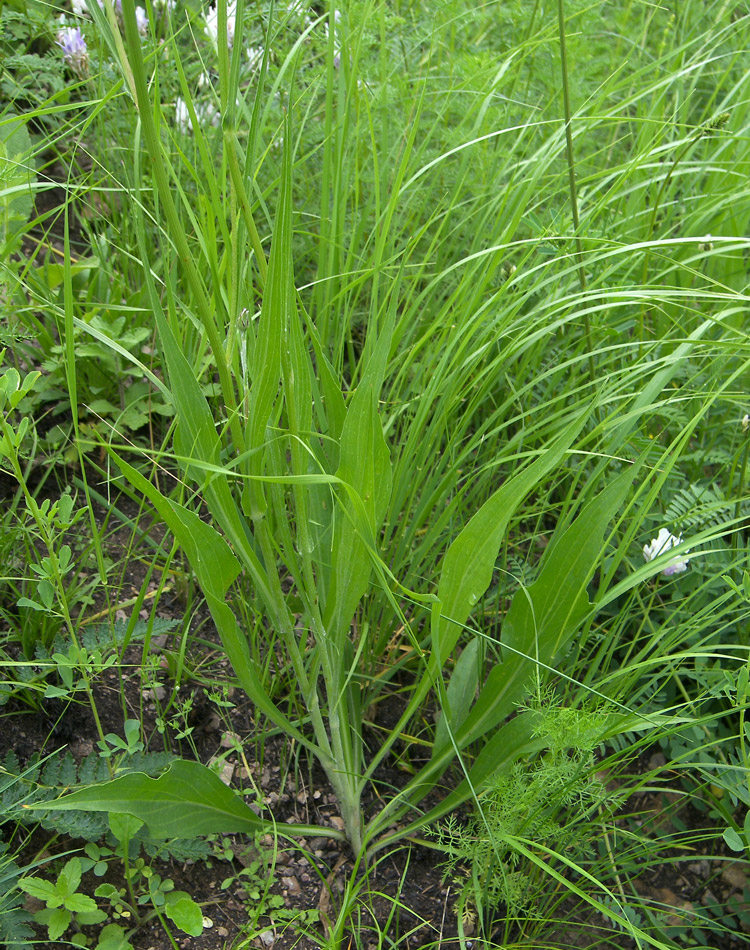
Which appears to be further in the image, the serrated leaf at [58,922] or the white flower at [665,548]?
the white flower at [665,548]

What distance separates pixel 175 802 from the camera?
938 millimetres

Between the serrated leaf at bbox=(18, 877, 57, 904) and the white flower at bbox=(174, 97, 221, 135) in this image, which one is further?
the white flower at bbox=(174, 97, 221, 135)

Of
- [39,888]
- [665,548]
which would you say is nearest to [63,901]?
[39,888]

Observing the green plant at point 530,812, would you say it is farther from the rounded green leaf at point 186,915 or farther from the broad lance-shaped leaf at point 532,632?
the rounded green leaf at point 186,915

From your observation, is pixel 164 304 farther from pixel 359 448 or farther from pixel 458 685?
pixel 458 685

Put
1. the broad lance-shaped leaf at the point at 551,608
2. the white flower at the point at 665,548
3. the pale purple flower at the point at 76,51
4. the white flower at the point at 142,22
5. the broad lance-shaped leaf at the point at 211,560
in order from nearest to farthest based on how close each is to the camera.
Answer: the broad lance-shaped leaf at the point at 211,560 → the broad lance-shaped leaf at the point at 551,608 → the white flower at the point at 665,548 → the pale purple flower at the point at 76,51 → the white flower at the point at 142,22

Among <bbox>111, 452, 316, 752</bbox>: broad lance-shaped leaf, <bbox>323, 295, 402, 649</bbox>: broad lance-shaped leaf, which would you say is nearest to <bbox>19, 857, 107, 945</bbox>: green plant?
<bbox>111, 452, 316, 752</bbox>: broad lance-shaped leaf

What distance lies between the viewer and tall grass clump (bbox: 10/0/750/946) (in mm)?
875

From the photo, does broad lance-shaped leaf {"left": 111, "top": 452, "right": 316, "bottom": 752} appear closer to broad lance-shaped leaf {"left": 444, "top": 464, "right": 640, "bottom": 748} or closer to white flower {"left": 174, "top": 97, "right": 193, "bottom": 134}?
broad lance-shaped leaf {"left": 444, "top": 464, "right": 640, "bottom": 748}

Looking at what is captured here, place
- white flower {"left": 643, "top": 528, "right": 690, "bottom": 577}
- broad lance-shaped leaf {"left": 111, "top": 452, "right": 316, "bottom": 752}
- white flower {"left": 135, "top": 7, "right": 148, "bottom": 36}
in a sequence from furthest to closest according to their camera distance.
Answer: white flower {"left": 135, "top": 7, "right": 148, "bottom": 36}
white flower {"left": 643, "top": 528, "right": 690, "bottom": 577}
broad lance-shaped leaf {"left": 111, "top": 452, "right": 316, "bottom": 752}

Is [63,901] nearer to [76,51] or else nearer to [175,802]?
[175,802]

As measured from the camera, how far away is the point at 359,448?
2.94 ft

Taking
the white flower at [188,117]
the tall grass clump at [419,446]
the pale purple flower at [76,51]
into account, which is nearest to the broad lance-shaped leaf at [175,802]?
the tall grass clump at [419,446]

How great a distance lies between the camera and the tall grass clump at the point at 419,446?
0.88m
